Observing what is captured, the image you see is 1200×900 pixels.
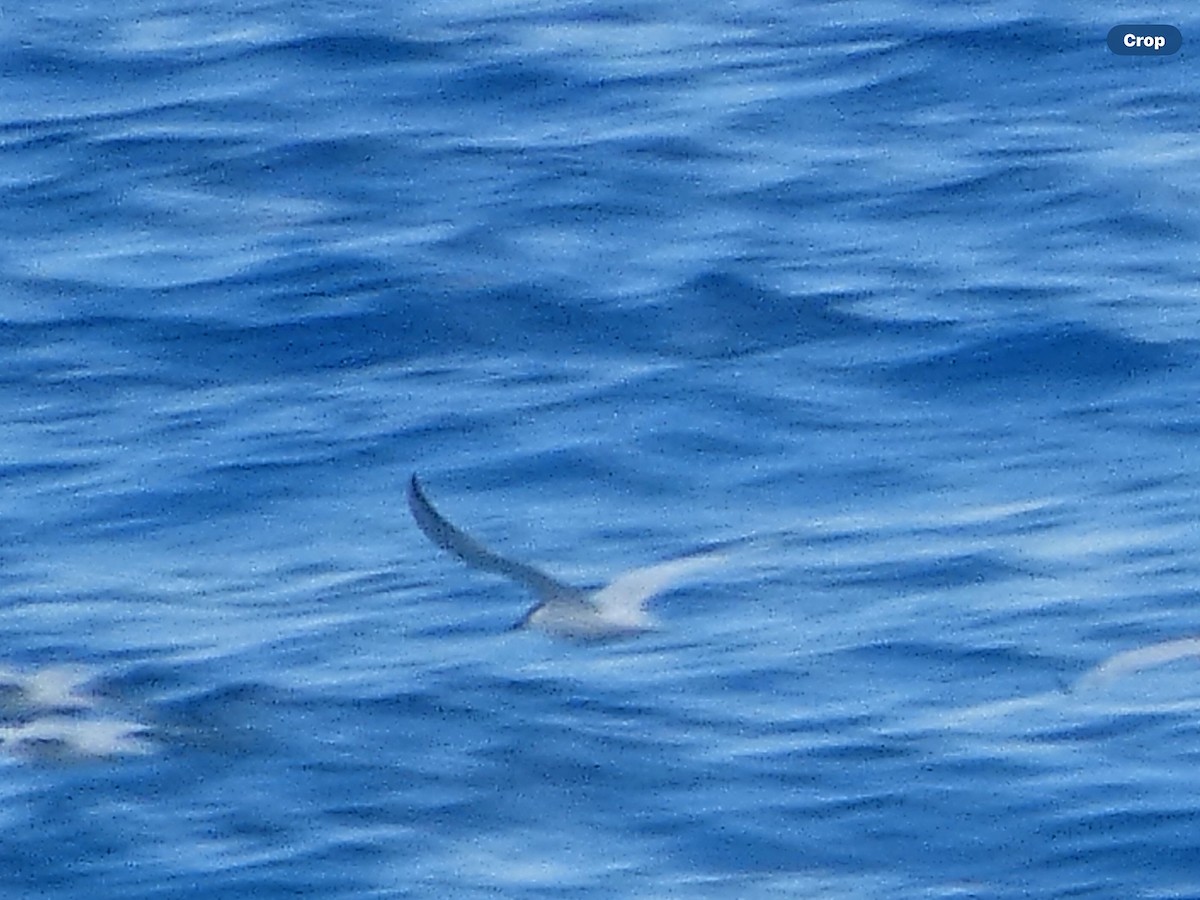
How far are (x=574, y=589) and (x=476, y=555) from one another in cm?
31

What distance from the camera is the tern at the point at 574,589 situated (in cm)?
810

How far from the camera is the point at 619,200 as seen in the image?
11.4 meters

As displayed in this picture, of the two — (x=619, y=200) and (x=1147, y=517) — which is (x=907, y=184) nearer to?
(x=619, y=200)

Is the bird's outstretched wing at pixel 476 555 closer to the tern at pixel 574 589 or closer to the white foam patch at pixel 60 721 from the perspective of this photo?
the tern at pixel 574 589

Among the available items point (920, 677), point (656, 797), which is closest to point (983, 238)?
point (920, 677)

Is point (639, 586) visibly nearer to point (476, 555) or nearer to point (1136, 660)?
point (476, 555)

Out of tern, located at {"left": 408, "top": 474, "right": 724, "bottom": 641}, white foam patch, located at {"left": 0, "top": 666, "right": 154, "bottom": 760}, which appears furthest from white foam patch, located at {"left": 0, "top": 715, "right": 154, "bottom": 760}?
tern, located at {"left": 408, "top": 474, "right": 724, "bottom": 641}

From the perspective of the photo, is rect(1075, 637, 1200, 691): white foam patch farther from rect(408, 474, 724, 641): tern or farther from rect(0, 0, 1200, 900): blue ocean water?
rect(408, 474, 724, 641): tern

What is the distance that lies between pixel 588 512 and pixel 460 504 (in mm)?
419

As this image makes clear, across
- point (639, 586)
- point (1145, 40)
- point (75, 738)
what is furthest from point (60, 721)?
point (1145, 40)

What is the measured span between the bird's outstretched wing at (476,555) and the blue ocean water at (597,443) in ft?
0.24

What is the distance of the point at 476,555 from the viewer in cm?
841

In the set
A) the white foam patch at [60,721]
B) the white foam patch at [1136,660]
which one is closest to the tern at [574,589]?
the white foam patch at [60,721]

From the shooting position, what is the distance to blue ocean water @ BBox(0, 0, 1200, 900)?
712 cm
